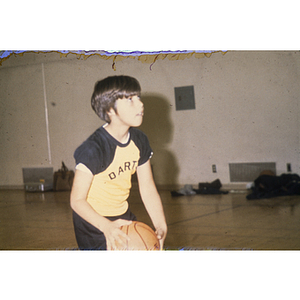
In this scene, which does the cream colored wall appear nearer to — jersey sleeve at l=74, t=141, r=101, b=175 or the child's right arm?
jersey sleeve at l=74, t=141, r=101, b=175

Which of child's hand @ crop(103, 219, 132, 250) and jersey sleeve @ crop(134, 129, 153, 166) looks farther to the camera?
jersey sleeve @ crop(134, 129, 153, 166)

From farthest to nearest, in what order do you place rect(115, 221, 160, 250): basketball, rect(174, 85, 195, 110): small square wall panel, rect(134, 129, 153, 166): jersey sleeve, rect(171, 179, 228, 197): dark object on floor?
rect(171, 179, 228, 197): dark object on floor, rect(174, 85, 195, 110): small square wall panel, rect(134, 129, 153, 166): jersey sleeve, rect(115, 221, 160, 250): basketball

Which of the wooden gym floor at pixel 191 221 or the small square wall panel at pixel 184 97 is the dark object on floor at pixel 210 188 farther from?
the small square wall panel at pixel 184 97

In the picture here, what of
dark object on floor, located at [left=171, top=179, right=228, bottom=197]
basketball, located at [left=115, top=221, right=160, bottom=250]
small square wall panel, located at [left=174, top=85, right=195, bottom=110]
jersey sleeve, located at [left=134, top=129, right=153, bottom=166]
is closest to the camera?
basketball, located at [left=115, top=221, right=160, bottom=250]

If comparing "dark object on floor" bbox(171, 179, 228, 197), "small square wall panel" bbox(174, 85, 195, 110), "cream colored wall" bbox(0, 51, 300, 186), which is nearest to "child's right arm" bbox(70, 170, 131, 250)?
"cream colored wall" bbox(0, 51, 300, 186)

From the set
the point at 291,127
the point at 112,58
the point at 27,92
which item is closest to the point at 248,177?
the point at 291,127

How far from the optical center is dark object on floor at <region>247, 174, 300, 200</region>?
3.71 metres

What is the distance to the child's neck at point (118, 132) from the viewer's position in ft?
10.7

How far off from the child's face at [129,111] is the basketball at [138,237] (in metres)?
0.84

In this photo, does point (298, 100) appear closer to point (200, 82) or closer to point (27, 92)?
point (200, 82)

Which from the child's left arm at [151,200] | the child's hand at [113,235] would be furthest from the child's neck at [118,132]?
the child's hand at [113,235]

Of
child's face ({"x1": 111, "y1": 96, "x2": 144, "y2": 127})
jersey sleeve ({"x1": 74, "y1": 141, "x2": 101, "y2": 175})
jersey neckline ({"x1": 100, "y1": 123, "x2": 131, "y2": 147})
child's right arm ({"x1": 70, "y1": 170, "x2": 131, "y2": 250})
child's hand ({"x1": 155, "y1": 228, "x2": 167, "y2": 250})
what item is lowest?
child's hand ({"x1": 155, "y1": 228, "x2": 167, "y2": 250})

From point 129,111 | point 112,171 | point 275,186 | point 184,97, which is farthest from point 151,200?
point 275,186

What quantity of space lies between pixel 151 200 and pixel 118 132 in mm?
640
